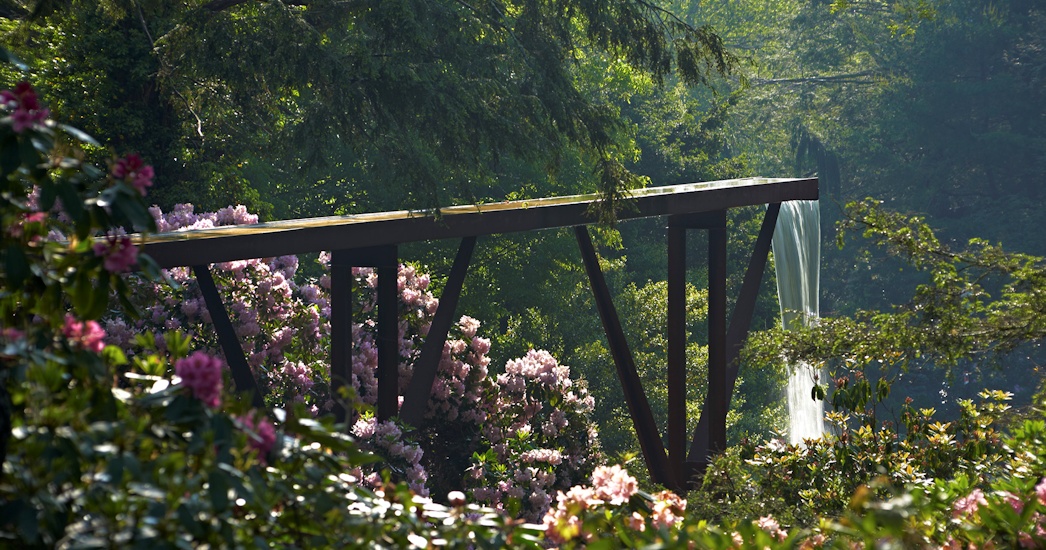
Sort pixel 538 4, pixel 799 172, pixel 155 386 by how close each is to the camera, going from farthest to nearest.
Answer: pixel 799 172
pixel 538 4
pixel 155 386

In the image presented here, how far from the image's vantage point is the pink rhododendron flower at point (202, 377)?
1854 mm

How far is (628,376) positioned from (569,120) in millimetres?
3668

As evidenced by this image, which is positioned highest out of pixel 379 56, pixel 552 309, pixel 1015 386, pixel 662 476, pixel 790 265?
pixel 379 56

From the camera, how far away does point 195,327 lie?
6.97 m

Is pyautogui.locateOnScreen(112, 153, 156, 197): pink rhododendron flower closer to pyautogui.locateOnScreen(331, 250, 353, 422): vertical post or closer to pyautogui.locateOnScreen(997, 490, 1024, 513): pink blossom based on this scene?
pyautogui.locateOnScreen(997, 490, 1024, 513): pink blossom

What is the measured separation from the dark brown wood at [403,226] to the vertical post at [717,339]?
0.99 feet

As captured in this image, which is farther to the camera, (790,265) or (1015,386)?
(1015,386)

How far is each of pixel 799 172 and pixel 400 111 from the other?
954 inches

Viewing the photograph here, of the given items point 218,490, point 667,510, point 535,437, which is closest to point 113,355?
point 218,490

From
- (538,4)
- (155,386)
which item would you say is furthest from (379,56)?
(155,386)

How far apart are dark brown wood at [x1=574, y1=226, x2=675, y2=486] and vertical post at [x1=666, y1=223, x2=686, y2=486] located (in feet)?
0.41

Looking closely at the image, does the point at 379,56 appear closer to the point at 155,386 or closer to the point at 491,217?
the point at 491,217

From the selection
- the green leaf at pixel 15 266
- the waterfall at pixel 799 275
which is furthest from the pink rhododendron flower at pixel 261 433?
the waterfall at pixel 799 275

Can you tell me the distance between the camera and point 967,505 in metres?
3.35
